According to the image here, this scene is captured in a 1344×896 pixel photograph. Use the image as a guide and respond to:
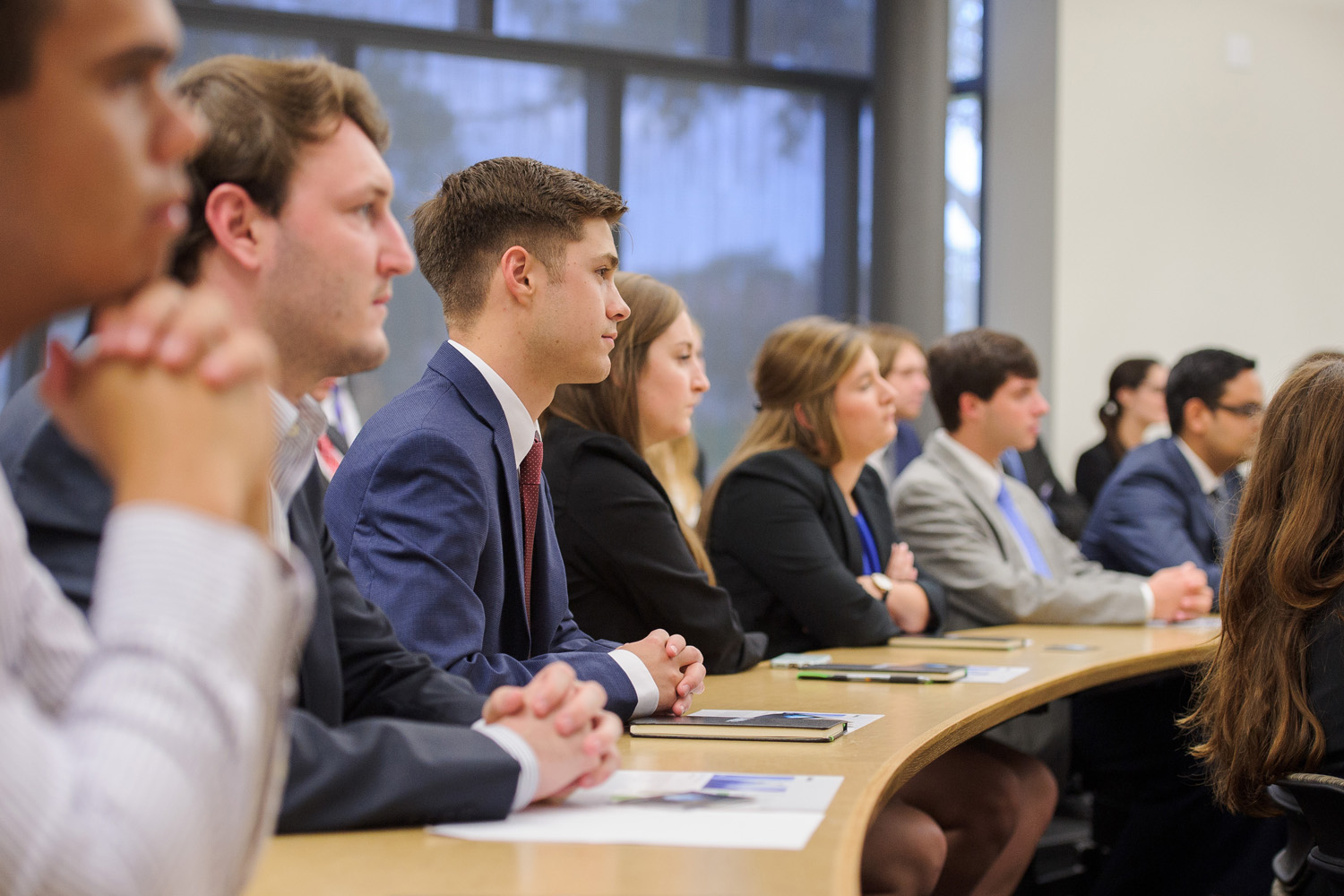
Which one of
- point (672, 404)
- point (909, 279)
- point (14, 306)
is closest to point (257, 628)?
point (14, 306)

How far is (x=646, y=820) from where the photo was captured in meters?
1.29

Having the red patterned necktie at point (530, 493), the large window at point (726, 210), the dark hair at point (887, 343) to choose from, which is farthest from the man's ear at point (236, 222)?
the large window at point (726, 210)

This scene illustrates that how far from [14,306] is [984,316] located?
7586 mm

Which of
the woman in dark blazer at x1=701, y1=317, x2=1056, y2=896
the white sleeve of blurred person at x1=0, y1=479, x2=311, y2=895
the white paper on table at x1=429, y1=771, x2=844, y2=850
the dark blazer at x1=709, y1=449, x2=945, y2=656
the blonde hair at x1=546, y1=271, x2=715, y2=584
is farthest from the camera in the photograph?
the dark blazer at x1=709, y1=449, x2=945, y2=656

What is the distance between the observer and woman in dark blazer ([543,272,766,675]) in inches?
98.8

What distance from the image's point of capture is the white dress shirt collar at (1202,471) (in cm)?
432

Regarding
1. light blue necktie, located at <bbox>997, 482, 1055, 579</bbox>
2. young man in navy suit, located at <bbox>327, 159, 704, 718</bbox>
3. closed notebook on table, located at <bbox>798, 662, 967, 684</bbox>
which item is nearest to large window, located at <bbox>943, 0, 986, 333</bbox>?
light blue necktie, located at <bbox>997, 482, 1055, 579</bbox>

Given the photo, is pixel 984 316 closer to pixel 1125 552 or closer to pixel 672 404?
pixel 1125 552

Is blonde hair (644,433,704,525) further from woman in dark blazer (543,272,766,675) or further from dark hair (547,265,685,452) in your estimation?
woman in dark blazer (543,272,766,675)

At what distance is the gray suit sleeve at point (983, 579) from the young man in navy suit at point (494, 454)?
1.83 metres

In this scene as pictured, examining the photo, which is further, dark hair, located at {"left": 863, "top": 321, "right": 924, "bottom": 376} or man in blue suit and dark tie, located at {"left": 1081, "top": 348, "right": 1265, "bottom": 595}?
dark hair, located at {"left": 863, "top": 321, "right": 924, "bottom": 376}

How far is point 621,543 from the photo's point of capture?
8.25ft

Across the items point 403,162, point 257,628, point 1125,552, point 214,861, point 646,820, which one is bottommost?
point 1125,552

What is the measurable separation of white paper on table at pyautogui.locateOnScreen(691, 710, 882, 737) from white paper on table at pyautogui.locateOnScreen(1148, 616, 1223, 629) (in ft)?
6.44
